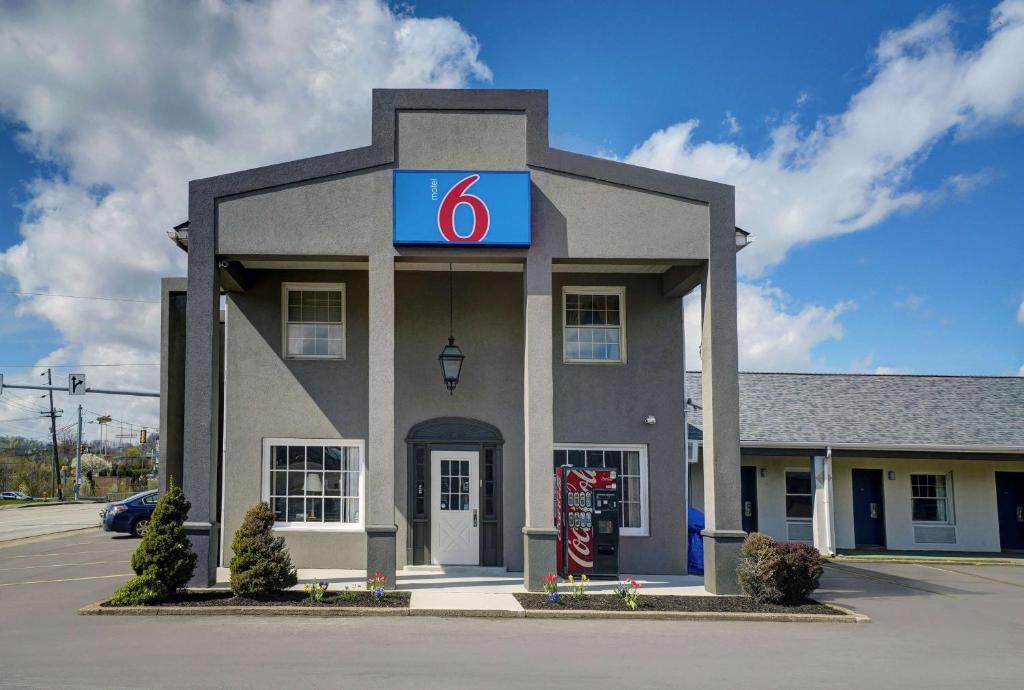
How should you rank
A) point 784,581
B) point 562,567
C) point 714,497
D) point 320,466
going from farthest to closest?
point 320,466
point 562,567
point 714,497
point 784,581

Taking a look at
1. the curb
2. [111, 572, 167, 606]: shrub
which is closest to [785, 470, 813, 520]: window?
the curb

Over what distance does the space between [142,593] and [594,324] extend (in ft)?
28.9

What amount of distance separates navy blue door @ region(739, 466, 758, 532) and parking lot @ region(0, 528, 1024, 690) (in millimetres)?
8175

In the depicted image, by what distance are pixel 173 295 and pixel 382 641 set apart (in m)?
8.51

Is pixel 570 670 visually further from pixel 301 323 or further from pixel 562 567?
pixel 301 323

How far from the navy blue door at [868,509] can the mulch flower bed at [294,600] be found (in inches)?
544

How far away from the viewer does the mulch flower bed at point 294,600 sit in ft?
35.1

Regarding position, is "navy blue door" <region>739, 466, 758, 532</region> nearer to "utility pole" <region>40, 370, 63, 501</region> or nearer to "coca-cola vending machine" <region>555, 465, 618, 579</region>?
"coca-cola vending machine" <region>555, 465, 618, 579</region>

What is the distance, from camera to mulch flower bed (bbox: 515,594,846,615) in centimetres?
1094

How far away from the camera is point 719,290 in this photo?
12516 mm

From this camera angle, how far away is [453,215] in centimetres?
1227

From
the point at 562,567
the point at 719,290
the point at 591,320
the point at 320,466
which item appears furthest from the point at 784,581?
the point at 320,466

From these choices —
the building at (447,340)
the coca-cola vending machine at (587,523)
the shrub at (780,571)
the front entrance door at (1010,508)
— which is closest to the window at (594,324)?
the building at (447,340)

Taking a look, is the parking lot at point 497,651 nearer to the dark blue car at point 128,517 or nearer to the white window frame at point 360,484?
the white window frame at point 360,484
